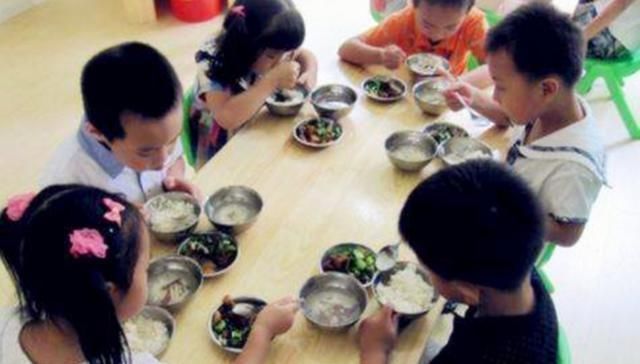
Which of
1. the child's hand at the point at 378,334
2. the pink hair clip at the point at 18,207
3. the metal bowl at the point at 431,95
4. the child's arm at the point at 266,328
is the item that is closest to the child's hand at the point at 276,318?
the child's arm at the point at 266,328

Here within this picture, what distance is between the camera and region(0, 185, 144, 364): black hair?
1.05 meters

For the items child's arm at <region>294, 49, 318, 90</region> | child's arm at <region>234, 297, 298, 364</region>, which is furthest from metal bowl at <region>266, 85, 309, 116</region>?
child's arm at <region>234, 297, 298, 364</region>

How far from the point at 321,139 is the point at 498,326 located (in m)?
0.97

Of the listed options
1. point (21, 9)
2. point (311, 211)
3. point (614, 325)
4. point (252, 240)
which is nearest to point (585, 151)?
point (311, 211)

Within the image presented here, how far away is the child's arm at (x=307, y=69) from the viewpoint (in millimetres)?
2277

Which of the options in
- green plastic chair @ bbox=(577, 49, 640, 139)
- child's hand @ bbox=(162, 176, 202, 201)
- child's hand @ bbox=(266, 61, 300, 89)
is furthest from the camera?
green plastic chair @ bbox=(577, 49, 640, 139)

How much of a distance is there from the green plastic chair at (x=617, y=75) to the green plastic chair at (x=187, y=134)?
210cm

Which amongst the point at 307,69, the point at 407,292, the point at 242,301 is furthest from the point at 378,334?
the point at 307,69

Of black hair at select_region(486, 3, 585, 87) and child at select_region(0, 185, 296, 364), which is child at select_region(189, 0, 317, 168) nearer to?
black hair at select_region(486, 3, 585, 87)

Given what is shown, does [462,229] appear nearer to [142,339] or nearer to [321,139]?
[142,339]

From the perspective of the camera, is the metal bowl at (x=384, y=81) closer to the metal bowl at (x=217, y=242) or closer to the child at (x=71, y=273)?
the metal bowl at (x=217, y=242)

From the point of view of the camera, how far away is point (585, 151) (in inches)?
65.2

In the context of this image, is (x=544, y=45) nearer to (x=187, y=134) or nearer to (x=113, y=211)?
(x=113, y=211)

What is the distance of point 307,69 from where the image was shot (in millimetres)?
2334
